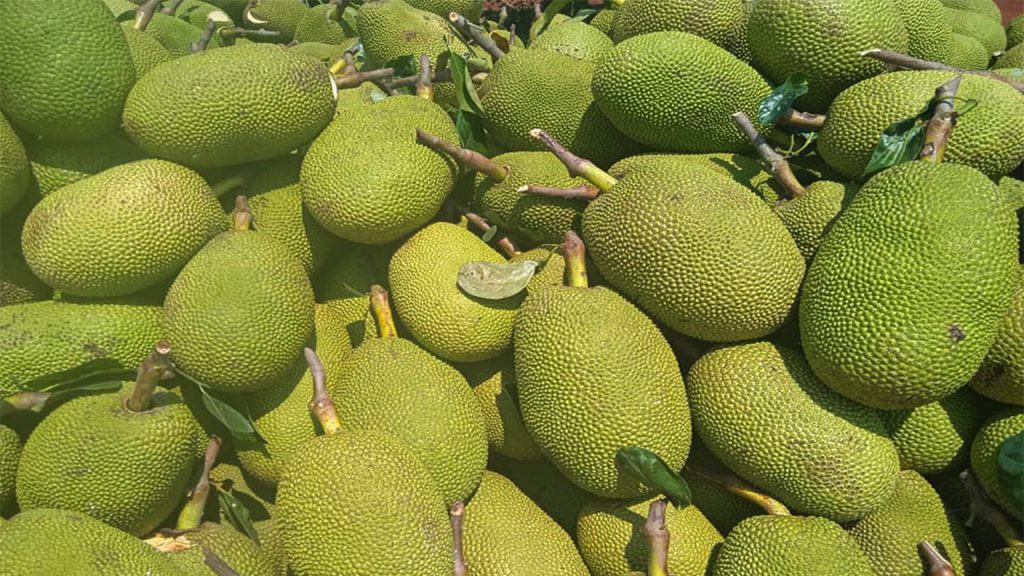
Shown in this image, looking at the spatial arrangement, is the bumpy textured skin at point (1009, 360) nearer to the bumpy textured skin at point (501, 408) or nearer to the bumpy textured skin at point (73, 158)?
the bumpy textured skin at point (501, 408)

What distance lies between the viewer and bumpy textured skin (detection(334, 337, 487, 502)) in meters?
1.45

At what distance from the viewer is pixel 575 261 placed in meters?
1.60

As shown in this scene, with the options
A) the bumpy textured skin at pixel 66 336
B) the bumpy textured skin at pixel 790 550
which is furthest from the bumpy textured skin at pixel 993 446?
the bumpy textured skin at pixel 66 336

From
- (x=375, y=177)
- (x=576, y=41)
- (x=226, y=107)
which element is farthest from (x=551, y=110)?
(x=226, y=107)

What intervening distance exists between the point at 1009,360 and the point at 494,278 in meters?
1.11

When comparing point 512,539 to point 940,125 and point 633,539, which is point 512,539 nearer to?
point 633,539

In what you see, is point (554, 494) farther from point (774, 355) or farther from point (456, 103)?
point (456, 103)

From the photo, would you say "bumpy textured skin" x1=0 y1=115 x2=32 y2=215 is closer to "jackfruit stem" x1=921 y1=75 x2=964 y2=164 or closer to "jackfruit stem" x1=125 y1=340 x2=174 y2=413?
"jackfruit stem" x1=125 y1=340 x2=174 y2=413

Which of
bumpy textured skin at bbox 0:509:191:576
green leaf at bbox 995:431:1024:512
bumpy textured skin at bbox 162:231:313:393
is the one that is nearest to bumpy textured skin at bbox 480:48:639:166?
bumpy textured skin at bbox 162:231:313:393

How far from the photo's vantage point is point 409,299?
1648mm

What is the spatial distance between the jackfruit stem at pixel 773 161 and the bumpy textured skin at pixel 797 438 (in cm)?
46

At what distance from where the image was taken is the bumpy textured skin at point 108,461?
4.45 feet

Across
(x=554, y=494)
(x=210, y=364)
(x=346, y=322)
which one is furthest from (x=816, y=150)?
(x=210, y=364)

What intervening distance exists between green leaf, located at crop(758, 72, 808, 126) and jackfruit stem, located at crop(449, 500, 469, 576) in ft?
4.06
